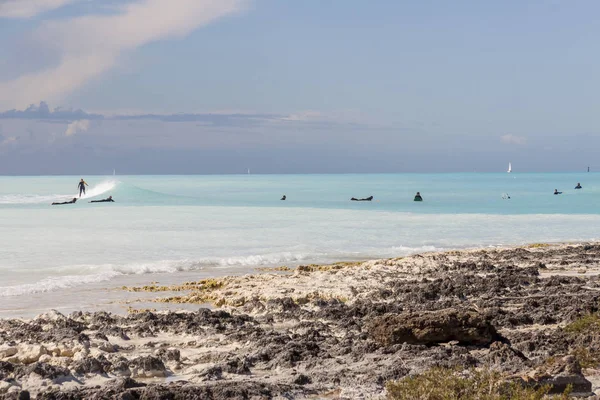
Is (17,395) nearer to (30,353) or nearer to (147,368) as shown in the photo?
(147,368)

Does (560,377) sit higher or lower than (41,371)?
higher

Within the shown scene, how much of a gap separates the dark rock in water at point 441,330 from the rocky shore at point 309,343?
1cm

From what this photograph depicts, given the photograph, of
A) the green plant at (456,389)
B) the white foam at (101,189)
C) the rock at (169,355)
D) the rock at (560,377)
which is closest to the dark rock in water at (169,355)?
the rock at (169,355)

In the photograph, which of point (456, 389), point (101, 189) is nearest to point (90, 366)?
A: point (456, 389)

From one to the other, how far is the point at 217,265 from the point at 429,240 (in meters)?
11.9

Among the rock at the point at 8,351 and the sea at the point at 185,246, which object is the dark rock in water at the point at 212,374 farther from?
the sea at the point at 185,246

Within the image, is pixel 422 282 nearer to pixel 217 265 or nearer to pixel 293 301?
pixel 293 301

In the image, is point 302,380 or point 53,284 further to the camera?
point 53,284

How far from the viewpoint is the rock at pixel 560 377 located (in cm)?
594

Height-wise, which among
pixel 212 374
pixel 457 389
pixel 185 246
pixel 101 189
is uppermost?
pixel 101 189

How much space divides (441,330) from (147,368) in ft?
10.8

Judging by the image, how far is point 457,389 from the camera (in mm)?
5746

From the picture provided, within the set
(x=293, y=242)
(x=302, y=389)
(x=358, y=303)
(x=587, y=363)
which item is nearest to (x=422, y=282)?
(x=358, y=303)

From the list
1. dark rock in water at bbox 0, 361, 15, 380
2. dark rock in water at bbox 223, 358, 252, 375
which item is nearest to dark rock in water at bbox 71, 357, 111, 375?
dark rock in water at bbox 0, 361, 15, 380
